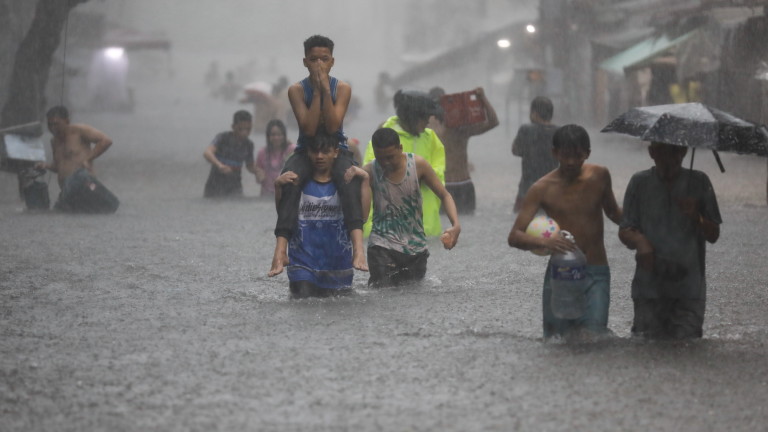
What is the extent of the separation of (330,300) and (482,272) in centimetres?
177

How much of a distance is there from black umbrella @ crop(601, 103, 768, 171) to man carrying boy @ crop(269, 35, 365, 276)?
2.19 m

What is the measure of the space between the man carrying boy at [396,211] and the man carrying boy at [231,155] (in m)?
6.66

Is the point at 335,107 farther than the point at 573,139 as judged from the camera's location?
Yes

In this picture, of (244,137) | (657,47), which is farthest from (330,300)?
(657,47)

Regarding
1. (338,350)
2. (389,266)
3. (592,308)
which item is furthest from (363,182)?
(592,308)

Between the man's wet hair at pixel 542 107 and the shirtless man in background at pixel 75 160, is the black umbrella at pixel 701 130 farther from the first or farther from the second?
the shirtless man in background at pixel 75 160

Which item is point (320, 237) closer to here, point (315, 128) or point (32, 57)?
point (315, 128)

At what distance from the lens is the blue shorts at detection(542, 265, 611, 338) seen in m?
5.47

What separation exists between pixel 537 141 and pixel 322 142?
5144 millimetres

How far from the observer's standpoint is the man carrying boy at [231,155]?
1413 centimetres

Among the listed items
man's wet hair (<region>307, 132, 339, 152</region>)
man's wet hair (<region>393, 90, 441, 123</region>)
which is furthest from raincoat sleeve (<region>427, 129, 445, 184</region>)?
man's wet hair (<region>307, 132, 339, 152</region>)

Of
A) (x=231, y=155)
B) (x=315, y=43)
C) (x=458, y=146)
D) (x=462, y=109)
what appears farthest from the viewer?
(x=231, y=155)

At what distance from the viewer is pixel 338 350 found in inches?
217

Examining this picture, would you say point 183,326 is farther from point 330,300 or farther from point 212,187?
point 212,187
